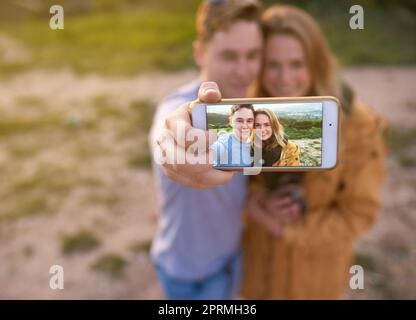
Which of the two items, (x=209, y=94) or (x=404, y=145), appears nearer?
(x=209, y=94)

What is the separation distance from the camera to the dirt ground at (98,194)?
3.18 m

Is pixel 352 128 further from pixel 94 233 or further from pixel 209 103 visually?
pixel 94 233

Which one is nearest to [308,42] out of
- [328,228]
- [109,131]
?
[328,228]

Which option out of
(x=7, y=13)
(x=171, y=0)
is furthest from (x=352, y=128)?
(x=7, y=13)

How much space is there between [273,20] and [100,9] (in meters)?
7.86

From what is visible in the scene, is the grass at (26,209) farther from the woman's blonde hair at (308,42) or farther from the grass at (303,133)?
the grass at (303,133)

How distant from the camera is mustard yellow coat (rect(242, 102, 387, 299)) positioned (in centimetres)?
191

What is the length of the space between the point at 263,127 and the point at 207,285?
1.14 metres

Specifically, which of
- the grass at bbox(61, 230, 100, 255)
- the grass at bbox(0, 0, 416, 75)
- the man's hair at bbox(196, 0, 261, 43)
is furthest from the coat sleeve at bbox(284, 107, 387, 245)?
the grass at bbox(0, 0, 416, 75)

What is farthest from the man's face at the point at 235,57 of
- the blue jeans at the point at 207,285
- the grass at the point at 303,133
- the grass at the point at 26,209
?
the grass at the point at 26,209

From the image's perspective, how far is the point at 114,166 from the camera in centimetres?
454

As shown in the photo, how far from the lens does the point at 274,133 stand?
112 cm

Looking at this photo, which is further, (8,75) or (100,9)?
(100,9)

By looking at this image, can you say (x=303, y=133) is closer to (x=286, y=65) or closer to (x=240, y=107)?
(x=240, y=107)
